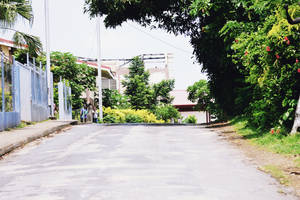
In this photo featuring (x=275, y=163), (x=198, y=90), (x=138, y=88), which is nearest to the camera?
(x=275, y=163)

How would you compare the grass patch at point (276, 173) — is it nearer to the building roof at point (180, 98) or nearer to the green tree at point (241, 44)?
the green tree at point (241, 44)

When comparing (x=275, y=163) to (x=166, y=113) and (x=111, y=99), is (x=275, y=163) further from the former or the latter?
(x=166, y=113)

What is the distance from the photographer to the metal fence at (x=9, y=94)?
14.7 metres

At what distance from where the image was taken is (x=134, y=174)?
6.82 meters

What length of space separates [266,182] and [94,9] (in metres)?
14.8

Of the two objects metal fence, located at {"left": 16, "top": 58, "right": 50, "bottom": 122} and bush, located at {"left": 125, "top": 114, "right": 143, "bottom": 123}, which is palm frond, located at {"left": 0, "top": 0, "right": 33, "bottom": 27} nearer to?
metal fence, located at {"left": 16, "top": 58, "right": 50, "bottom": 122}

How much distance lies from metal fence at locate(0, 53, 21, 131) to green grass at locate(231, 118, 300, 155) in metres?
7.29

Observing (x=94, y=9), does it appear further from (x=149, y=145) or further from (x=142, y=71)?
(x=142, y=71)

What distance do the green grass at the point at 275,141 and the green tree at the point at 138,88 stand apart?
117 ft

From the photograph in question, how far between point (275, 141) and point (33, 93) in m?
12.6

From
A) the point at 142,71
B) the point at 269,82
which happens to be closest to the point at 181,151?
the point at 269,82

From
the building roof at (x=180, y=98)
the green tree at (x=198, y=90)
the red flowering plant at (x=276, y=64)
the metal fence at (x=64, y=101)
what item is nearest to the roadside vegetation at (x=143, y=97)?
the building roof at (x=180, y=98)

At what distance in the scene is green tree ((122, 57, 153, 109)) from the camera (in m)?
48.9

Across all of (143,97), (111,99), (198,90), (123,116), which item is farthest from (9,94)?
(143,97)
